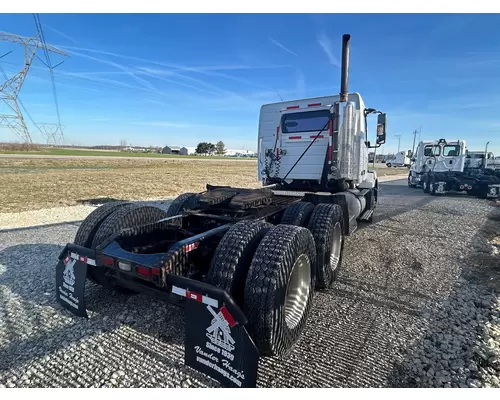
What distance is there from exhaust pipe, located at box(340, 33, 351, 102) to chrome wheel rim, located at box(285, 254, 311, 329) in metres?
4.14

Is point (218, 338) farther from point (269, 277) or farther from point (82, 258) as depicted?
point (82, 258)

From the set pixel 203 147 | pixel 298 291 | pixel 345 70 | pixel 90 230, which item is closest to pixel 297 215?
pixel 298 291

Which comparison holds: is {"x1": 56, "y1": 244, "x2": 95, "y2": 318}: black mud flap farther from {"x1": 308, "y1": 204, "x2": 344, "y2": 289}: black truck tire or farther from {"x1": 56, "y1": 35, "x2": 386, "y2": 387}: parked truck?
{"x1": 308, "y1": 204, "x2": 344, "y2": 289}: black truck tire

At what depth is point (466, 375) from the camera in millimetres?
2389

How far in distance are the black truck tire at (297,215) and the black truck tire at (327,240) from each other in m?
0.10

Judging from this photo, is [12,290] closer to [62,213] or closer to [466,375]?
[466,375]

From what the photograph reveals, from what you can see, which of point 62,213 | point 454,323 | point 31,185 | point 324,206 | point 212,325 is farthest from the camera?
point 31,185

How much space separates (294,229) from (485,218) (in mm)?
9513

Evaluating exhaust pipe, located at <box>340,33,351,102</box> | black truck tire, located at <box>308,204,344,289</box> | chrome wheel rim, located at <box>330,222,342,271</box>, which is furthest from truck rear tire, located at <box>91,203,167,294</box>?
exhaust pipe, located at <box>340,33,351,102</box>

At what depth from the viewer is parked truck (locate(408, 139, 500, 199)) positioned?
48.4 ft

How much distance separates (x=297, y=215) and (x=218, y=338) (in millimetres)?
2464

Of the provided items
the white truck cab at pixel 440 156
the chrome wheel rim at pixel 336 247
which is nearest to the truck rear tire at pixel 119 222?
the chrome wheel rim at pixel 336 247

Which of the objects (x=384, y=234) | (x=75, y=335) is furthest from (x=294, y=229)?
(x=384, y=234)

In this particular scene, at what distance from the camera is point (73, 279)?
2.93m
